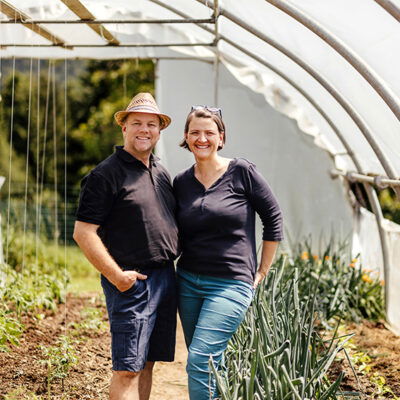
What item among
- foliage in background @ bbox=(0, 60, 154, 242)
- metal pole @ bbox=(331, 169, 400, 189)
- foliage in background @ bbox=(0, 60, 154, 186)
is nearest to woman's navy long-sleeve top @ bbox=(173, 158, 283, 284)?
metal pole @ bbox=(331, 169, 400, 189)

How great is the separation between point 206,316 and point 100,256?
54 centimetres

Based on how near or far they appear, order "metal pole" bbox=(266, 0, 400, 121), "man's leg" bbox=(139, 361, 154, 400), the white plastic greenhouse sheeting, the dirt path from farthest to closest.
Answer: the white plastic greenhouse sheeting
"metal pole" bbox=(266, 0, 400, 121)
the dirt path
"man's leg" bbox=(139, 361, 154, 400)

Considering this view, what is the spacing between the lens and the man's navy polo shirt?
2.93 meters

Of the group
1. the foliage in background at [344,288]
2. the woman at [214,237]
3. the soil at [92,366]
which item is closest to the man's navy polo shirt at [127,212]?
the woman at [214,237]

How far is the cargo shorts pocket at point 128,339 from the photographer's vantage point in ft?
9.78

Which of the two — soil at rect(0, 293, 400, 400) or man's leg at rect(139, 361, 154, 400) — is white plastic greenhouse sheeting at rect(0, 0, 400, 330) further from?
man's leg at rect(139, 361, 154, 400)

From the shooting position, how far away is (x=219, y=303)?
3002 mm

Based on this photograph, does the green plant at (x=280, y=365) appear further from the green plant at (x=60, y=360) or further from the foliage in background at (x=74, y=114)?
the foliage in background at (x=74, y=114)

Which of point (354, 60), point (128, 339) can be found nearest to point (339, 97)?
point (354, 60)

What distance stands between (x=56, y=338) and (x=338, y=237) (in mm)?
3762

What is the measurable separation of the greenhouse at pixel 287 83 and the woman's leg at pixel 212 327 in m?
1.61

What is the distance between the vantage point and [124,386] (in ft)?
9.91

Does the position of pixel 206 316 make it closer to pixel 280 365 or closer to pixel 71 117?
pixel 280 365

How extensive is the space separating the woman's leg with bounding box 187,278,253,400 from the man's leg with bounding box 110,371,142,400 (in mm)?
275
